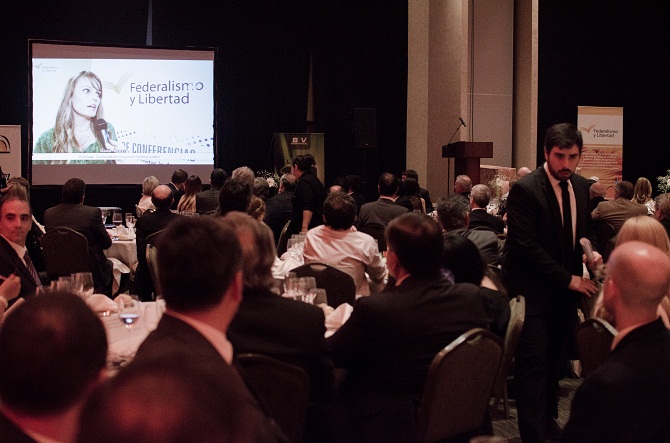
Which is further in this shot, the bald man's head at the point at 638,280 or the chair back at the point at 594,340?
the chair back at the point at 594,340

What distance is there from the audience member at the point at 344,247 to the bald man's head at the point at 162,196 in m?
2.49

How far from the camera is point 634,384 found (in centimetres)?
221

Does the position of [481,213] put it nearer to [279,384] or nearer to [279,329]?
[279,329]

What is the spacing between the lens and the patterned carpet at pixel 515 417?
4799mm

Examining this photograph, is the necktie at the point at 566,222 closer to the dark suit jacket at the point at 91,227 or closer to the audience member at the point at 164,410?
the audience member at the point at 164,410

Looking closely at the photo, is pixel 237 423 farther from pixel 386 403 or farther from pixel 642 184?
Answer: pixel 642 184

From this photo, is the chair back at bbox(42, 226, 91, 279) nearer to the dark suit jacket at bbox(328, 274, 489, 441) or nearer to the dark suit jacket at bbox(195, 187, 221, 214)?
the dark suit jacket at bbox(195, 187, 221, 214)

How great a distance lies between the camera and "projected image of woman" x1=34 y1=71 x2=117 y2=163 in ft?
40.9

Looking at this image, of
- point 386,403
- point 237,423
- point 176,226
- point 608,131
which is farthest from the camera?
point 608,131

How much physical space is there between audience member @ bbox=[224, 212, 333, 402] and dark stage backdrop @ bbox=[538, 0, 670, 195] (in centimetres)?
1293

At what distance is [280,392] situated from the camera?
2.74 m

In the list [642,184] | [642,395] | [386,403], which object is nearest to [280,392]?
[386,403]

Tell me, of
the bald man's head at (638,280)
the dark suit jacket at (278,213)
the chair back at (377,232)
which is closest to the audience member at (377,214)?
the chair back at (377,232)

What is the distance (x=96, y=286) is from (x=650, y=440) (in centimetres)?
587
